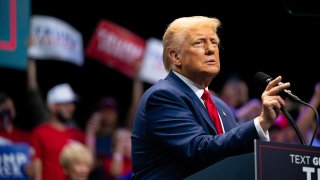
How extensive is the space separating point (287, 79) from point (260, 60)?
0.35 metres

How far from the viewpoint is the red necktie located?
141 inches

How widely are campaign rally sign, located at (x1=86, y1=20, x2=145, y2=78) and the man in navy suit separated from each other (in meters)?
4.34

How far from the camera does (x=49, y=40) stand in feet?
24.8

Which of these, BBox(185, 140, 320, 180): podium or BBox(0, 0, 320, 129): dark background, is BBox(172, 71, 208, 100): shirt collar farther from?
BBox(0, 0, 320, 129): dark background

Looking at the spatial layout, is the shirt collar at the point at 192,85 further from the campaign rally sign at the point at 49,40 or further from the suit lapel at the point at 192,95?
the campaign rally sign at the point at 49,40

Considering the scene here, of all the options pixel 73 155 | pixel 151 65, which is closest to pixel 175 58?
pixel 73 155

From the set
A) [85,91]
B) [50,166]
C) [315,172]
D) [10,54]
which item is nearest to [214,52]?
[315,172]

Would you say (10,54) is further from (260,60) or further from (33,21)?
(260,60)

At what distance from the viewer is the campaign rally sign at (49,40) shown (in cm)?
751

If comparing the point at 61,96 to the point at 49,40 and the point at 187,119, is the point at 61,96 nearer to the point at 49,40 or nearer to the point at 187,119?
the point at 49,40

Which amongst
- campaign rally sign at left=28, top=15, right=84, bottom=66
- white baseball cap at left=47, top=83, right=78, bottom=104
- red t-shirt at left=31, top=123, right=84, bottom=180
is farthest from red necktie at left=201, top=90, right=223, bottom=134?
campaign rally sign at left=28, top=15, right=84, bottom=66

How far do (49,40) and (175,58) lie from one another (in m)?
4.08

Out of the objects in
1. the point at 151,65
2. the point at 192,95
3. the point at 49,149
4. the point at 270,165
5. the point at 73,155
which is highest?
the point at 192,95

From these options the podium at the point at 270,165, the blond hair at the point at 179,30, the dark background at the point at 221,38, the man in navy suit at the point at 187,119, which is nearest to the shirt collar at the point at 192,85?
the man in navy suit at the point at 187,119
